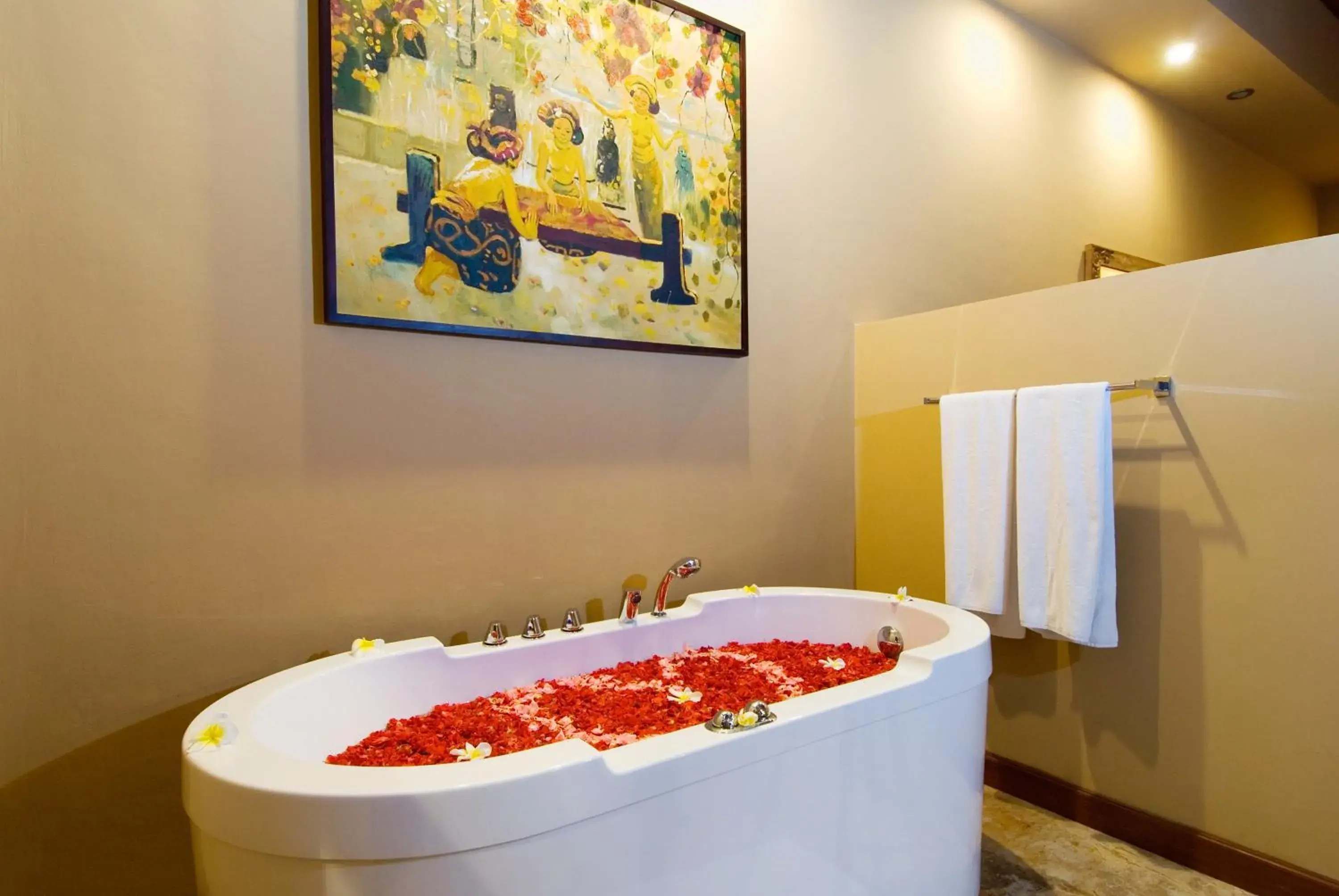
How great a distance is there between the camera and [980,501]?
2057 mm

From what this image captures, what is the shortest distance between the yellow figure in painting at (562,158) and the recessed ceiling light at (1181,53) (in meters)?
3.03

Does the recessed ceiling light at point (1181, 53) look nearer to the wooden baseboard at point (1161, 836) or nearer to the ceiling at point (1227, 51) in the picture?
the ceiling at point (1227, 51)

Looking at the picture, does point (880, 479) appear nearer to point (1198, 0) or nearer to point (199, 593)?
point (199, 593)

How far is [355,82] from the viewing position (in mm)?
1602

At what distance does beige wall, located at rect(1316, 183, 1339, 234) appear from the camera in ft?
16.8

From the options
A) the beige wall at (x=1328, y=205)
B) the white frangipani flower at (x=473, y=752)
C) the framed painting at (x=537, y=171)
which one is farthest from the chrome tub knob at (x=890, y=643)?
the beige wall at (x=1328, y=205)

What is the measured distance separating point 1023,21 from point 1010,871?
3268mm

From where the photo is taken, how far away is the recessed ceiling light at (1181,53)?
325 centimetres

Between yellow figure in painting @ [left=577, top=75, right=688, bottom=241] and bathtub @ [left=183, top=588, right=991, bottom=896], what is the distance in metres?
1.16

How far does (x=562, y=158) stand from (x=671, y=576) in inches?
44.5

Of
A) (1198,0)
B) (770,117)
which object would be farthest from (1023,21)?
(770,117)

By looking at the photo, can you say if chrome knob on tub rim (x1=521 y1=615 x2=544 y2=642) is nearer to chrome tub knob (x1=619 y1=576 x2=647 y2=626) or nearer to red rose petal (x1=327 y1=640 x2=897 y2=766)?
red rose petal (x1=327 y1=640 x2=897 y2=766)

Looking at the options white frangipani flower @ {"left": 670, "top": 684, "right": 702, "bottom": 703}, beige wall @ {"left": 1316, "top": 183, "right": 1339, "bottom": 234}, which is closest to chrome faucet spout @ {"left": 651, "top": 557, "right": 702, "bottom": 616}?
white frangipani flower @ {"left": 670, "top": 684, "right": 702, "bottom": 703}

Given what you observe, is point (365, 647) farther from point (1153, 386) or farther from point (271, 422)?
point (1153, 386)
